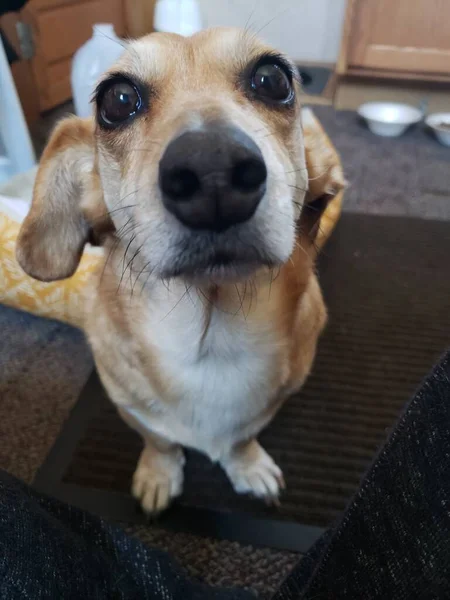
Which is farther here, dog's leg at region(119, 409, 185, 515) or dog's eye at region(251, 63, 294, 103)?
dog's leg at region(119, 409, 185, 515)

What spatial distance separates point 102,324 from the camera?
980 millimetres

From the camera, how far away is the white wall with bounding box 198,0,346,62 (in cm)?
329

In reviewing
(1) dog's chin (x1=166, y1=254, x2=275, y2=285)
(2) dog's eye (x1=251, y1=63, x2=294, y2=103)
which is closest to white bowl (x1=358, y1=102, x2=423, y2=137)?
(2) dog's eye (x1=251, y1=63, x2=294, y2=103)

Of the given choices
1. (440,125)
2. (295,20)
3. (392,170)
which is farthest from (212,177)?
(295,20)

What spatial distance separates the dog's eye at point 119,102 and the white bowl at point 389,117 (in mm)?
2248

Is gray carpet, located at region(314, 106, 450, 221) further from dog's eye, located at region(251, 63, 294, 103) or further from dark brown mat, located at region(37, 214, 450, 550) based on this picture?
dog's eye, located at region(251, 63, 294, 103)

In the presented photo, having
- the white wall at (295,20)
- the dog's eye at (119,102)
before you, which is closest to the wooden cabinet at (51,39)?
the white wall at (295,20)

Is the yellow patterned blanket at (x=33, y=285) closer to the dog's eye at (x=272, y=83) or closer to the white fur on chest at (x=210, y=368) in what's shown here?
the white fur on chest at (x=210, y=368)

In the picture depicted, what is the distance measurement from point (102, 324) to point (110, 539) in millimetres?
402

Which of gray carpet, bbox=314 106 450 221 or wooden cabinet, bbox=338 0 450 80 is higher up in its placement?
wooden cabinet, bbox=338 0 450 80

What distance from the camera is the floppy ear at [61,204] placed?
90 centimetres

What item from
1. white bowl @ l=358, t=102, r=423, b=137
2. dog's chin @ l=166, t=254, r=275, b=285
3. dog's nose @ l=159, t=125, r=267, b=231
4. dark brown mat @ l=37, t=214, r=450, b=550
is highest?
dog's nose @ l=159, t=125, r=267, b=231

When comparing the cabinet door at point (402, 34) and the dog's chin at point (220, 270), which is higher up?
the dog's chin at point (220, 270)

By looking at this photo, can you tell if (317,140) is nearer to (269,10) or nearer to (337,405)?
(337,405)
